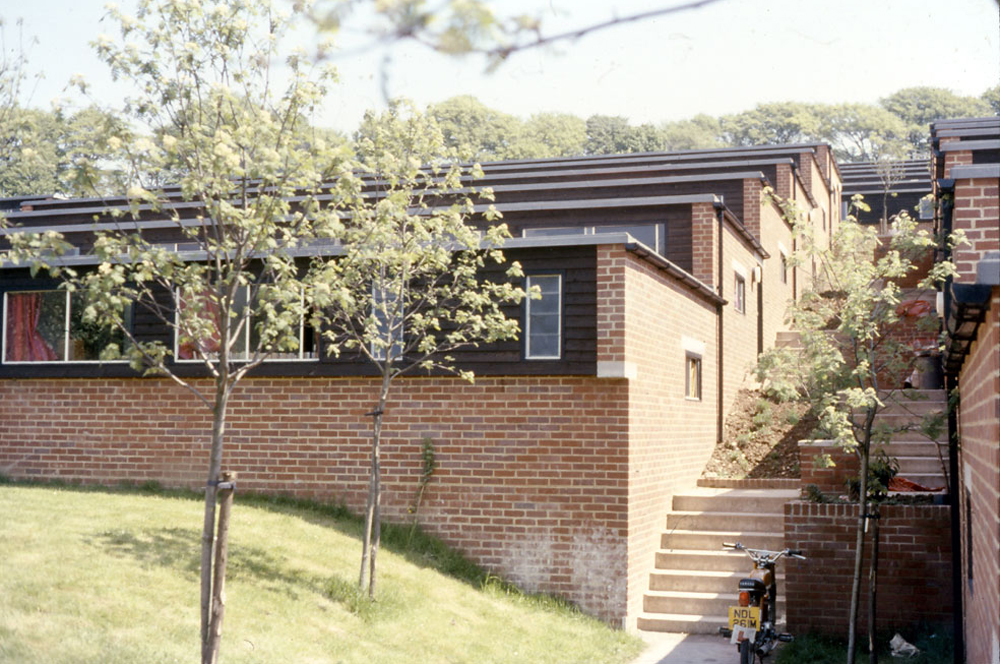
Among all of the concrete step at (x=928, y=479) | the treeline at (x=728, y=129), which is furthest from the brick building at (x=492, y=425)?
the treeline at (x=728, y=129)

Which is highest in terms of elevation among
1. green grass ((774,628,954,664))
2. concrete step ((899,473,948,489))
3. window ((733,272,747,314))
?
window ((733,272,747,314))

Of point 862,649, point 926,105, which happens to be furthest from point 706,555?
point 926,105

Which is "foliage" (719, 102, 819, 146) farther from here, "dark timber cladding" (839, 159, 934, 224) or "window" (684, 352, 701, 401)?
"window" (684, 352, 701, 401)

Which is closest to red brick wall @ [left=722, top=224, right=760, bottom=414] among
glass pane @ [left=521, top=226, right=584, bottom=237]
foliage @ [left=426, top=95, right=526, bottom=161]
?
glass pane @ [left=521, top=226, right=584, bottom=237]

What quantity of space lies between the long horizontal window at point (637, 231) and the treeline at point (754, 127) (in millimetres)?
40648

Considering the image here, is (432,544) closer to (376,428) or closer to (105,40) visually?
(376,428)

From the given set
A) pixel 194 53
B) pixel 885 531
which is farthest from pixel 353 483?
pixel 194 53

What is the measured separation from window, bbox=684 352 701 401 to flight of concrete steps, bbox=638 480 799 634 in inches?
69.7

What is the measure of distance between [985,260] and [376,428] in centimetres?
857

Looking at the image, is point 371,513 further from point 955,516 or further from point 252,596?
point 955,516

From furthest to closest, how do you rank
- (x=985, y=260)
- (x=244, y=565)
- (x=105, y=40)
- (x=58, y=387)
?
(x=58, y=387)
(x=244, y=565)
(x=105, y=40)
(x=985, y=260)

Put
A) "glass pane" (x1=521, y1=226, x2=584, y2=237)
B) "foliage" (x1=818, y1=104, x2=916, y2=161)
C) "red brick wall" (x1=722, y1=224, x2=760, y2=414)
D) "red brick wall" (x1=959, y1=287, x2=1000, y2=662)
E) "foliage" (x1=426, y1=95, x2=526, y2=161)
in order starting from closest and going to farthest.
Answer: "red brick wall" (x1=959, y1=287, x2=1000, y2=662) < "red brick wall" (x1=722, y1=224, x2=760, y2=414) < "glass pane" (x1=521, y1=226, x2=584, y2=237) < "foliage" (x1=426, y1=95, x2=526, y2=161) < "foliage" (x1=818, y1=104, x2=916, y2=161)

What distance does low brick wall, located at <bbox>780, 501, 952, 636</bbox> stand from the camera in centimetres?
1232

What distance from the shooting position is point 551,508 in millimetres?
13820
